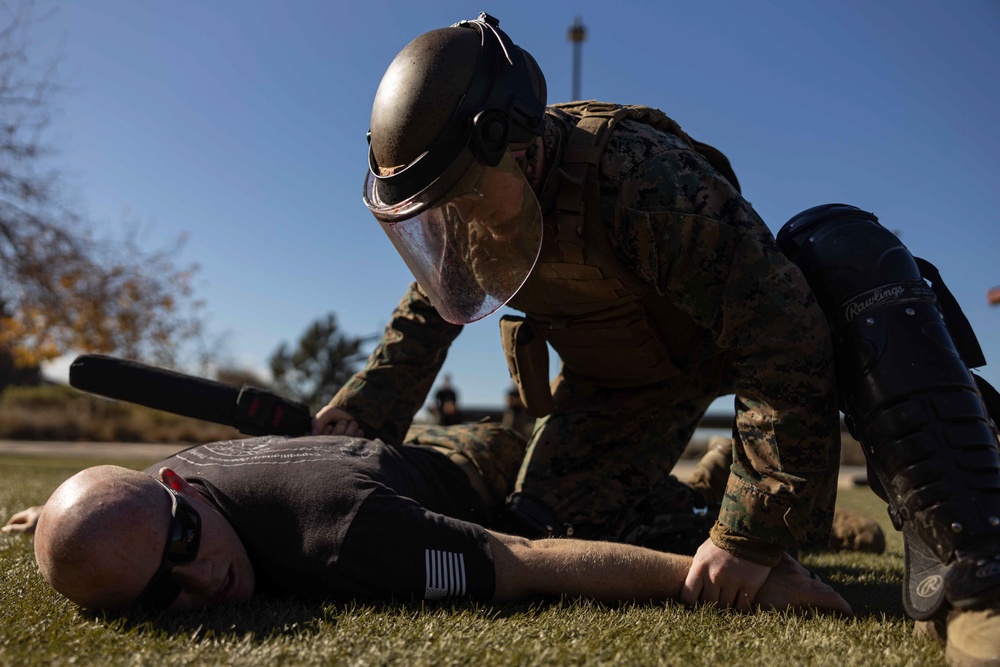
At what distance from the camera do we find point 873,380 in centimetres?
205

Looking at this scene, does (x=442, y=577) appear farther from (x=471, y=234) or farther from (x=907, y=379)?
(x=907, y=379)

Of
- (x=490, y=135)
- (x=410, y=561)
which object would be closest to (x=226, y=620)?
(x=410, y=561)

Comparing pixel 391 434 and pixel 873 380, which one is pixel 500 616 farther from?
pixel 391 434

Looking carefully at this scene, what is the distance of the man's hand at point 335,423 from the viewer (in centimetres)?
343

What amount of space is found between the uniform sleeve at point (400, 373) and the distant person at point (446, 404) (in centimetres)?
982

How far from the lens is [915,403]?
6.42 feet

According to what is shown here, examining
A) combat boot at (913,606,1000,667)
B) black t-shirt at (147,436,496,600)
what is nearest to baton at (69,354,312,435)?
black t-shirt at (147,436,496,600)

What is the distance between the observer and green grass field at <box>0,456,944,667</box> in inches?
64.3

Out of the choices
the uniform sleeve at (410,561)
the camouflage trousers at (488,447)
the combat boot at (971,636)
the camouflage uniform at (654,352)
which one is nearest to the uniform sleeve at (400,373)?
the camouflage uniform at (654,352)

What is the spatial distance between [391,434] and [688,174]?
Result: 188 cm

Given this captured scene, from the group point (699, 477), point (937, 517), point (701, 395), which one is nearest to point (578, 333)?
point (701, 395)

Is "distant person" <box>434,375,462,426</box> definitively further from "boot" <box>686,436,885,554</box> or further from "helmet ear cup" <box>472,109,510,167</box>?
"helmet ear cup" <box>472,109,510,167</box>

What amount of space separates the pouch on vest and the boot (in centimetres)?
107

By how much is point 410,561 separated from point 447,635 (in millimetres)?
382
